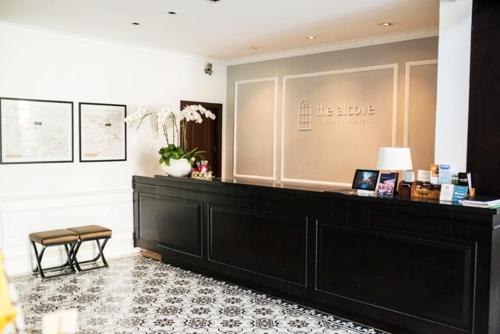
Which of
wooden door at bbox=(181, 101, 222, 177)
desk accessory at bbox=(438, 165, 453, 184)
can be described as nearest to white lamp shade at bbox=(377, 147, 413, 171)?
desk accessory at bbox=(438, 165, 453, 184)

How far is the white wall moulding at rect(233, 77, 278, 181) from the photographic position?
7258 mm

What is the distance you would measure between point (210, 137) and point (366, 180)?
13.6 feet

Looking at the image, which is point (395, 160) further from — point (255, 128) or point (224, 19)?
point (255, 128)

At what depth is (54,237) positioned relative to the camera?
17.2ft

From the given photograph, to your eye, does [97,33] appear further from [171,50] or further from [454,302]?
[454,302]

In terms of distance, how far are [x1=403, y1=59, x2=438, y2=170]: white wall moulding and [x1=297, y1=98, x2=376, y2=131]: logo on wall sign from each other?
1.71ft

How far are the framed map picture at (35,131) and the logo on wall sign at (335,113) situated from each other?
10.5 ft

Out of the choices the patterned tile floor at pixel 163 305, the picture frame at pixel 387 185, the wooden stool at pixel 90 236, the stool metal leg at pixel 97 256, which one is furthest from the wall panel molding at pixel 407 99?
the stool metal leg at pixel 97 256

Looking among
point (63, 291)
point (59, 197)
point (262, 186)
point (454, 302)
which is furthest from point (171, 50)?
point (454, 302)

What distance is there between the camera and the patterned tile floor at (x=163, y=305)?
3859 millimetres

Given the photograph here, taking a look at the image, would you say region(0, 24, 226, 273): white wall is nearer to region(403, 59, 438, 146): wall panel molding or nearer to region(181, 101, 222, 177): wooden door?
region(181, 101, 222, 177): wooden door

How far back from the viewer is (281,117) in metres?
7.12

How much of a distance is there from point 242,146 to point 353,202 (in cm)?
406

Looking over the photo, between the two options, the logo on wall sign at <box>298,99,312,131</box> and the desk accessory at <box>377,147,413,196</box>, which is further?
the logo on wall sign at <box>298,99,312,131</box>
